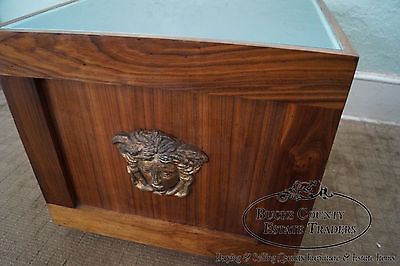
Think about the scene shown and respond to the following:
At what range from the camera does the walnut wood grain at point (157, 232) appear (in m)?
0.56

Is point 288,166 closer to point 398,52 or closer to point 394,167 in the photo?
point 394,167

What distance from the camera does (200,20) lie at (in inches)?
19.7

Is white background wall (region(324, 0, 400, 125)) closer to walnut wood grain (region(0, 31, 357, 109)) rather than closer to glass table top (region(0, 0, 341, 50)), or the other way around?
glass table top (region(0, 0, 341, 50))

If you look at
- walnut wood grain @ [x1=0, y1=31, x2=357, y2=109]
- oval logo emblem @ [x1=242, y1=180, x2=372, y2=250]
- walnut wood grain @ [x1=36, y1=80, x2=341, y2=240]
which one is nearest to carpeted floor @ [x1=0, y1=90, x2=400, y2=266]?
oval logo emblem @ [x1=242, y1=180, x2=372, y2=250]

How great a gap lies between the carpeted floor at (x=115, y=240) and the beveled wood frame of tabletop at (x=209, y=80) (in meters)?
0.22

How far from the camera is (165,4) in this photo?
602 mm

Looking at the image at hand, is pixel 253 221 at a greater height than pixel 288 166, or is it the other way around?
pixel 288 166

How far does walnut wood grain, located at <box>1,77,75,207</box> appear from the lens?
19.1 inches

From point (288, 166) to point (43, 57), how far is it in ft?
1.29

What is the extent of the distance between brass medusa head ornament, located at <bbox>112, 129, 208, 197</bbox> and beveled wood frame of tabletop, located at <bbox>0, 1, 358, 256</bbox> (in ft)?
0.07

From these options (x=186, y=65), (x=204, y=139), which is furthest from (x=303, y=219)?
(x=186, y=65)

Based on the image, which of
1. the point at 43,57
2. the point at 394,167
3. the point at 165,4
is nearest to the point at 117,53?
the point at 43,57

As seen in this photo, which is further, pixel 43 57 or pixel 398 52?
pixel 398 52

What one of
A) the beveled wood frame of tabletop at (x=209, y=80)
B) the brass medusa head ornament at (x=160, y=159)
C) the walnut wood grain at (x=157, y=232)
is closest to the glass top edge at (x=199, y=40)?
the beveled wood frame of tabletop at (x=209, y=80)
